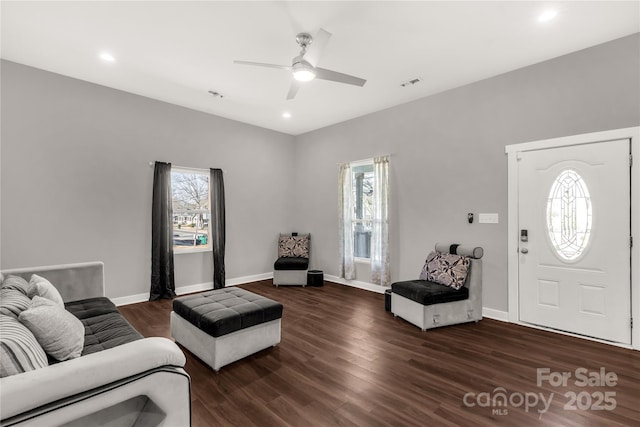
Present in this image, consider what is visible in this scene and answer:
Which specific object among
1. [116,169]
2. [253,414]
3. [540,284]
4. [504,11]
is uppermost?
[504,11]

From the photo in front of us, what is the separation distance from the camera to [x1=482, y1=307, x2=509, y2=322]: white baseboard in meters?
3.68

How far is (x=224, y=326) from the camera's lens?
2518 millimetres

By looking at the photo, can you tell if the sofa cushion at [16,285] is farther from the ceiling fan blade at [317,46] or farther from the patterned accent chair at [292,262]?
the patterned accent chair at [292,262]

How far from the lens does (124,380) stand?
4.04ft

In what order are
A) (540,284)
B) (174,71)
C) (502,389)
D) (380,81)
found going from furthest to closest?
(380,81) → (174,71) → (540,284) → (502,389)

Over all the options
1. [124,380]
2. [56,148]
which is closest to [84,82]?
[56,148]

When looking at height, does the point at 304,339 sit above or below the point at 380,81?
below

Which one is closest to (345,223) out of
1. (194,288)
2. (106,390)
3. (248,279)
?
(248,279)

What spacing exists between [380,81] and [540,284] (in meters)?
3.18

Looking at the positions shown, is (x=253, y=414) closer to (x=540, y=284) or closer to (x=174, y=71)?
(x=540, y=284)

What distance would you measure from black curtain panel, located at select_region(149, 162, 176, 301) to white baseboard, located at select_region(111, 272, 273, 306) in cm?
14

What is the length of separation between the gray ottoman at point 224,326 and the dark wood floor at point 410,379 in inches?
4.3

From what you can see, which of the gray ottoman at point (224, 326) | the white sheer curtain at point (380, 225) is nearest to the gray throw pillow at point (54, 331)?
the gray ottoman at point (224, 326)

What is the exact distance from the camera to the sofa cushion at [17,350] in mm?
1156
